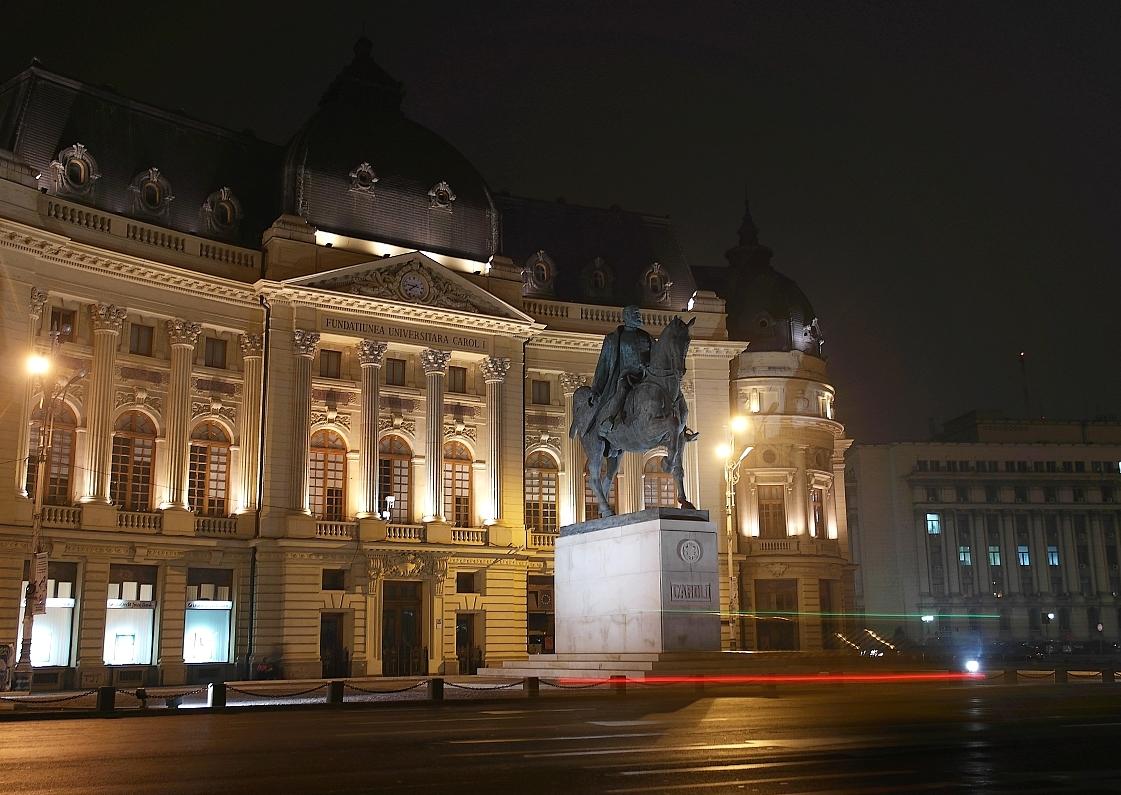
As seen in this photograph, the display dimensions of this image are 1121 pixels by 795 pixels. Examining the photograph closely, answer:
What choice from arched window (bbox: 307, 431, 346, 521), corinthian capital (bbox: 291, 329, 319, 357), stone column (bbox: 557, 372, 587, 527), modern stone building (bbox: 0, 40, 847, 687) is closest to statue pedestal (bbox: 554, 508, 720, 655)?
modern stone building (bbox: 0, 40, 847, 687)

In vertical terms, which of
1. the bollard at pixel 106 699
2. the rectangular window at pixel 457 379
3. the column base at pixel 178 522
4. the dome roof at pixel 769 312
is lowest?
the bollard at pixel 106 699

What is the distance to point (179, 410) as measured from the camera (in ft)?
153

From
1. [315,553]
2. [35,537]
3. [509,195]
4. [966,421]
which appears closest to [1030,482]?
[966,421]

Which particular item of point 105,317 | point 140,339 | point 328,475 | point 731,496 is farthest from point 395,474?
point 731,496

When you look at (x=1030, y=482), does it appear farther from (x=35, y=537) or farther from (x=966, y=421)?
(x=35, y=537)

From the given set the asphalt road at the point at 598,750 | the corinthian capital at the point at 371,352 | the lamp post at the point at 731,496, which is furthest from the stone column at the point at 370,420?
the asphalt road at the point at 598,750

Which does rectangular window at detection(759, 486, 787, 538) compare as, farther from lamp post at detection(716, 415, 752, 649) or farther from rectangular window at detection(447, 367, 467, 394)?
rectangular window at detection(447, 367, 467, 394)

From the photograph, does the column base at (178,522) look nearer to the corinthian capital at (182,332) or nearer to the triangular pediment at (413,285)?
the corinthian capital at (182,332)

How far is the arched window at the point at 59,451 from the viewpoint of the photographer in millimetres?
42938

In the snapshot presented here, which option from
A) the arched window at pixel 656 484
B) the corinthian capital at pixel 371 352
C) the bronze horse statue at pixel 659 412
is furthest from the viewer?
the arched window at pixel 656 484

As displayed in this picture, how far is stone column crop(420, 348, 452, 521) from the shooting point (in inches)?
2015

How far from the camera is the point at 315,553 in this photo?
47.6 metres

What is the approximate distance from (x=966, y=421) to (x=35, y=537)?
305 feet

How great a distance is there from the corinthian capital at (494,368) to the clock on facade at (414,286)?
13.7ft
